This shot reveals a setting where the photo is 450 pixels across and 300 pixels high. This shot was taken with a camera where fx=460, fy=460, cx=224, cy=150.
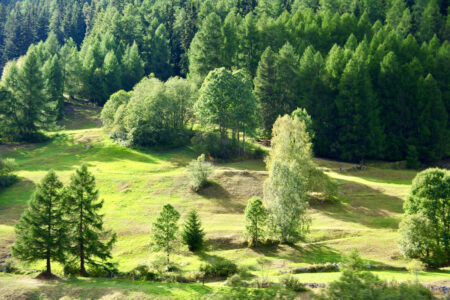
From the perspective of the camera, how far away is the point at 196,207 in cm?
6725

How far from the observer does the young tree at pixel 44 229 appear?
148ft

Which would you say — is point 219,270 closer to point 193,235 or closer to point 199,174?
point 193,235

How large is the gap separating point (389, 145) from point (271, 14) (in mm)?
68358

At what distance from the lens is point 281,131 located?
67.6 m

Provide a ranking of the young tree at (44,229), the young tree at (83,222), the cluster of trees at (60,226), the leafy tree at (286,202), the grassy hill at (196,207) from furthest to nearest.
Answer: the leafy tree at (286,202), the grassy hill at (196,207), the young tree at (83,222), the cluster of trees at (60,226), the young tree at (44,229)

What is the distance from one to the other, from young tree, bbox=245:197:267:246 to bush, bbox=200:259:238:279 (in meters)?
7.55

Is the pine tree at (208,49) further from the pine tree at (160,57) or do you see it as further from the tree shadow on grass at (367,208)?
the tree shadow on grass at (367,208)

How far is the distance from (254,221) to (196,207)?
14.6m

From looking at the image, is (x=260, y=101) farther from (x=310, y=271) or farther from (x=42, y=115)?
(x=310, y=271)

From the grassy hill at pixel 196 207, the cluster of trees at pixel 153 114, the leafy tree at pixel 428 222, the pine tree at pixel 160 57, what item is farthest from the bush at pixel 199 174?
the pine tree at pixel 160 57

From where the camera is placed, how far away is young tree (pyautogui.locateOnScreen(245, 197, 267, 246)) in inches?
2160

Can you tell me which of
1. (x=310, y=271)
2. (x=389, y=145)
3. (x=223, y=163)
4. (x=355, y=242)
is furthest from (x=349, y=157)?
(x=310, y=271)

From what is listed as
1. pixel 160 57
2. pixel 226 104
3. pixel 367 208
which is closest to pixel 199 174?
pixel 226 104

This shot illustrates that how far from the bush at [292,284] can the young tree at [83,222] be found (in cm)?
1848
